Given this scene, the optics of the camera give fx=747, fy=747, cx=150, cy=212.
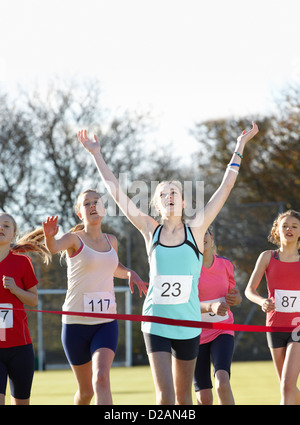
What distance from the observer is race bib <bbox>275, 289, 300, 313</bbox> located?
19.2 feet

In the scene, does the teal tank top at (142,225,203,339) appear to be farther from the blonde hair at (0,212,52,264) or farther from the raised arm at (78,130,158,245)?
the blonde hair at (0,212,52,264)

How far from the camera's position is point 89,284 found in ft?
18.0

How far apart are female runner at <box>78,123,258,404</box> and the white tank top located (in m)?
0.88

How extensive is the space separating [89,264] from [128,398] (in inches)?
184

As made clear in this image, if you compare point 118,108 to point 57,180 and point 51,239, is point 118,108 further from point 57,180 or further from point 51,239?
point 51,239

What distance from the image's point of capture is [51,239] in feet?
16.1

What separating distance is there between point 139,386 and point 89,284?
6570mm

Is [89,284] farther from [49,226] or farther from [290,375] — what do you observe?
[290,375]

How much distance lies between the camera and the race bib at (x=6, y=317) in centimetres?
512

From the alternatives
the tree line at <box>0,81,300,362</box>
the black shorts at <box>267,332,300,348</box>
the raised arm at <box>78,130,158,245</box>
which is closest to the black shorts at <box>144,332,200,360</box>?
the raised arm at <box>78,130,158,245</box>

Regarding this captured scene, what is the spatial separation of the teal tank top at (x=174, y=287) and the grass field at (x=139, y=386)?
4.33 meters

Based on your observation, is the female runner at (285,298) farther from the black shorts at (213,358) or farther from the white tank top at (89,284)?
the white tank top at (89,284)

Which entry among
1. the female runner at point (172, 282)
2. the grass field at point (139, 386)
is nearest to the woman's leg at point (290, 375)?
the female runner at point (172, 282)

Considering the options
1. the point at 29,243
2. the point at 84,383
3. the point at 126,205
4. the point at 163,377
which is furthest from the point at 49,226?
the point at 84,383
